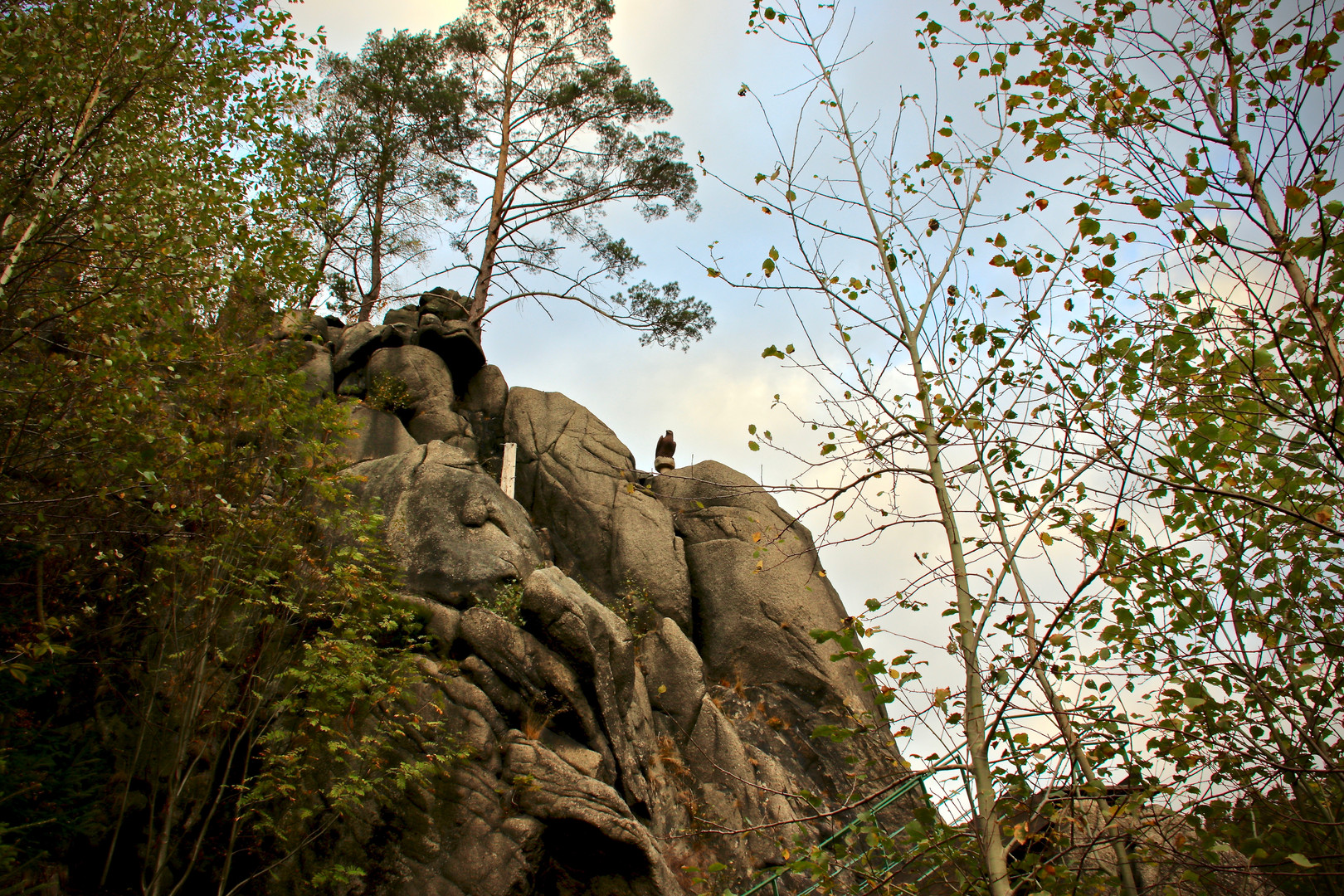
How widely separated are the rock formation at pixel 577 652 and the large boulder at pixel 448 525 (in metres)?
0.03

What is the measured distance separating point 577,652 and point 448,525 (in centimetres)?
285

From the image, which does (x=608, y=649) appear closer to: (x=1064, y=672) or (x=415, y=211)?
(x=1064, y=672)

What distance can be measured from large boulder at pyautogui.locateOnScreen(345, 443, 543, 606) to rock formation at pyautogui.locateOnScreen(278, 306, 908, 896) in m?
0.03

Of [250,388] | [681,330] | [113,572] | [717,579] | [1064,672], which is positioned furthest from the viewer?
[681,330]

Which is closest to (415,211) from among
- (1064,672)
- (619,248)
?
(619,248)

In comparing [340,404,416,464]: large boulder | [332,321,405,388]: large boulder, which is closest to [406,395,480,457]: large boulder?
[340,404,416,464]: large boulder

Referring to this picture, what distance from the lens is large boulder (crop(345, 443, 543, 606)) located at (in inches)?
413

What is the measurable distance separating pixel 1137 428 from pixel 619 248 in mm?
17884

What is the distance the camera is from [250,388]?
779cm

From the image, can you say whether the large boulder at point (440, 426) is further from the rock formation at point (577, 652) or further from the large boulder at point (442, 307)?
the large boulder at point (442, 307)

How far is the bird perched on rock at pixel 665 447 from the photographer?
18688 mm

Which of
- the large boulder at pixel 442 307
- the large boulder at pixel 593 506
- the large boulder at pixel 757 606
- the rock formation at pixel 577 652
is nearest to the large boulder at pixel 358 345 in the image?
the rock formation at pixel 577 652

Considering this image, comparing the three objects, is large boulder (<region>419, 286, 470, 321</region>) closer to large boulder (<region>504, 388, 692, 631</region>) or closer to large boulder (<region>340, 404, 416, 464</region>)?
large boulder (<region>504, 388, 692, 631</region>)

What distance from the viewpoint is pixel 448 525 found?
36.6 ft
